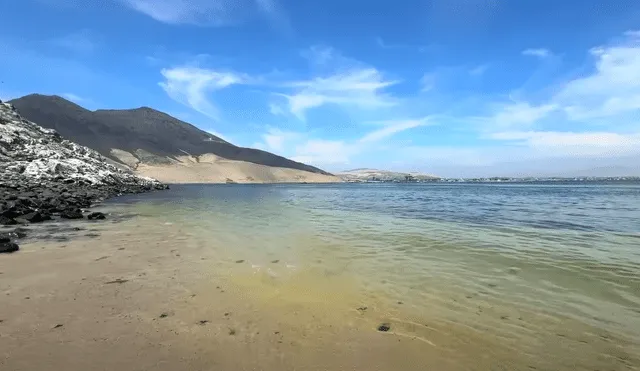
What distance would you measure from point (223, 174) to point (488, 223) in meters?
148

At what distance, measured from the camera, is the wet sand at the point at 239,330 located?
3.92 metres

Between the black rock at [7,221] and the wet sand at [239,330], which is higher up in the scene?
the black rock at [7,221]

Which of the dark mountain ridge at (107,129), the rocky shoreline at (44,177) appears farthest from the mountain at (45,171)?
the dark mountain ridge at (107,129)

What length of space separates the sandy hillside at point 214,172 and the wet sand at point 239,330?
132848mm

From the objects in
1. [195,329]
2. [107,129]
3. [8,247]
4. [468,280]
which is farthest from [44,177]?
[107,129]

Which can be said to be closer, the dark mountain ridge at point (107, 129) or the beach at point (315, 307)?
the beach at point (315, 307)

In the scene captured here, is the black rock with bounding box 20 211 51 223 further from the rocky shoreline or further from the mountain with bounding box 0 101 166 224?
the mountain with bounding box 0 101 166 224

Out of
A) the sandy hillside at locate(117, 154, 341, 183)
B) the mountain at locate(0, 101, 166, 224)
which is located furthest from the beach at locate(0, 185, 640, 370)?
the sandy hillside at locate(117, 154, 341, 183)

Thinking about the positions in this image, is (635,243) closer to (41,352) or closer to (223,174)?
(41,352)

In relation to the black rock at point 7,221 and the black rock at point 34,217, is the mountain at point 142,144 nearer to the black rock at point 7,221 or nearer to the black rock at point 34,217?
the black rock at point 34,217

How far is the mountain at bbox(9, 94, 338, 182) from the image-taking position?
471 feet

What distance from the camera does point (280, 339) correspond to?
4.50m

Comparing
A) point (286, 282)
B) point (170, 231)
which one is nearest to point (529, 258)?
point (286, 282)

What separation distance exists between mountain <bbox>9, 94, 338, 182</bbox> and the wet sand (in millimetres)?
136254
